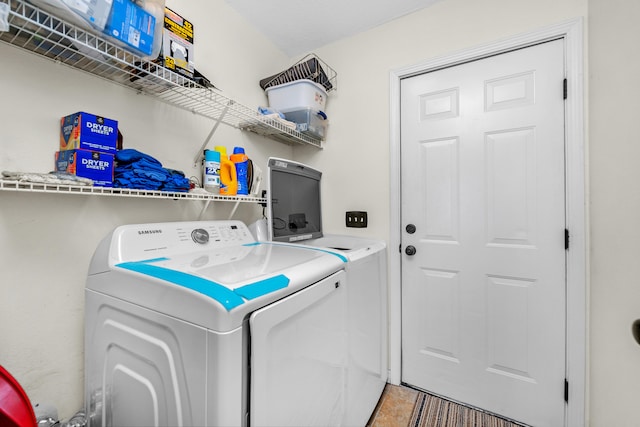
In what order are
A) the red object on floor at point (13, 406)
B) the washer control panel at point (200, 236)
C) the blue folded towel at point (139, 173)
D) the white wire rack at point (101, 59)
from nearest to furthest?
the red object on floor at point (13, 406)
the white wire rack at point (101, 59)
the blue folded towel at point (139, 173)
the washer control panel at point (200, 236)

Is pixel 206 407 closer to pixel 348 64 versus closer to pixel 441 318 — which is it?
pixel 441 318

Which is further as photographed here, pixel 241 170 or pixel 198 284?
pixel 241 170

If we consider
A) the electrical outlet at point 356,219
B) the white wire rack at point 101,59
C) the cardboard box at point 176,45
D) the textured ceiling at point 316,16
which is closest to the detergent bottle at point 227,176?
the white wire rack at point 101,59

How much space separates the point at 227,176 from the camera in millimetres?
1523

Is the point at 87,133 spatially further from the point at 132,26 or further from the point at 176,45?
the point at 176,45

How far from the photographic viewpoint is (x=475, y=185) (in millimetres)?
1750

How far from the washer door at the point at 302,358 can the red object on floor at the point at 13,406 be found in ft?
1.69

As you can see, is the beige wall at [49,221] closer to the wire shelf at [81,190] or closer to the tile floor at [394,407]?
the wire shelf at [81,190]

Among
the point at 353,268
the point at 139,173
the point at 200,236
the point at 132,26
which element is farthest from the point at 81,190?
the point at 353,268

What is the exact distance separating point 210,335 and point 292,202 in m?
1.12

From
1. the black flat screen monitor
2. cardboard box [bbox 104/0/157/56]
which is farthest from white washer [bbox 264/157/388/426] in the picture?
cardboard box [bbox 104/0/157/56]

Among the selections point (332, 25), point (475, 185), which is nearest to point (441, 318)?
point (475, 185)

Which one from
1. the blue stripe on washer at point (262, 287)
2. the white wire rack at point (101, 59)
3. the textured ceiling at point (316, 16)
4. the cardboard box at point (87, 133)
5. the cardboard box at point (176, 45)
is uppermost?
the textured ceiling at point (316, 16)

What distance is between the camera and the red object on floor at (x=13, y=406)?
1.96 feet
